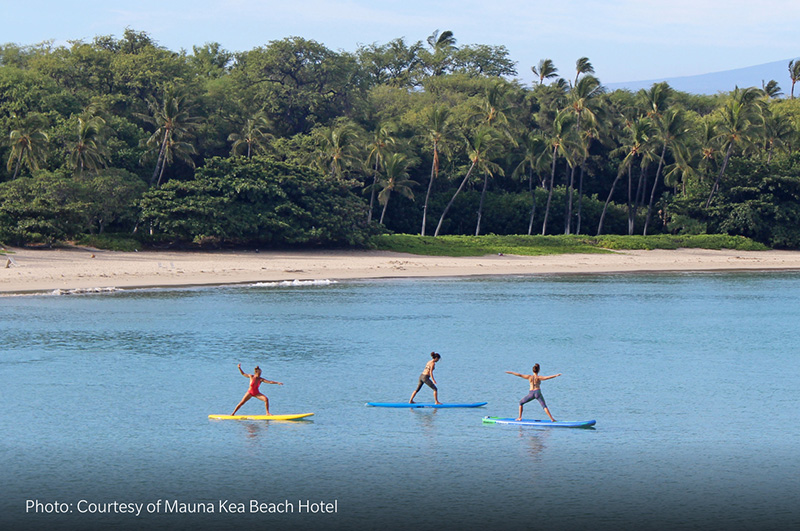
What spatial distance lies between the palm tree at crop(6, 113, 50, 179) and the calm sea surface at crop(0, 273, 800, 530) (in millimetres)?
19930

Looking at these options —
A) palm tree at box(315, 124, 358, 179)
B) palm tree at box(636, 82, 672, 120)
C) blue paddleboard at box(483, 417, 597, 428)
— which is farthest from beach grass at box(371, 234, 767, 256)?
blue paddleboard at box(483, 417, 597, 428)

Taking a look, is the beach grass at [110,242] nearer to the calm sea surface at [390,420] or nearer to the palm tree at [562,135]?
the calm sea surface at [390,420]

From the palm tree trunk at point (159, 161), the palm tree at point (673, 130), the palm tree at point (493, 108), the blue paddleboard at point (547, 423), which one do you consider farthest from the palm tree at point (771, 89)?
the blue paddleboard at point (547, 423)

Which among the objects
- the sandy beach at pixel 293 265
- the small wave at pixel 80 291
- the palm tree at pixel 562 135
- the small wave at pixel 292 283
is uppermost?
the palm tree at pixel 562 135

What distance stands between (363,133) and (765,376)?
5589 centimetres

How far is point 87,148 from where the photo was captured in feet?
203

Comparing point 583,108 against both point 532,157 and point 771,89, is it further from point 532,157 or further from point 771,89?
point 771,89

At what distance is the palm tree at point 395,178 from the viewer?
75.7 meters

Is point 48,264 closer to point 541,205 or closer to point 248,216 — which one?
point 248,216

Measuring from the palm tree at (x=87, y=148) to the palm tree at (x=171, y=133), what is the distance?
4.72 metres

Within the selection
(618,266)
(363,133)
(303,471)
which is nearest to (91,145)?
(363,133)

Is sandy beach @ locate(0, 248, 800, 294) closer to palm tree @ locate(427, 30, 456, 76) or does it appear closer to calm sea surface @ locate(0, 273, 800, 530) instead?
calm sea surface @ locate(0, 273, 800, 530)

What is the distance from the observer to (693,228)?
3204 inches

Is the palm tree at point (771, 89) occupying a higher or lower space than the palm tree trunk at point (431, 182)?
higher
